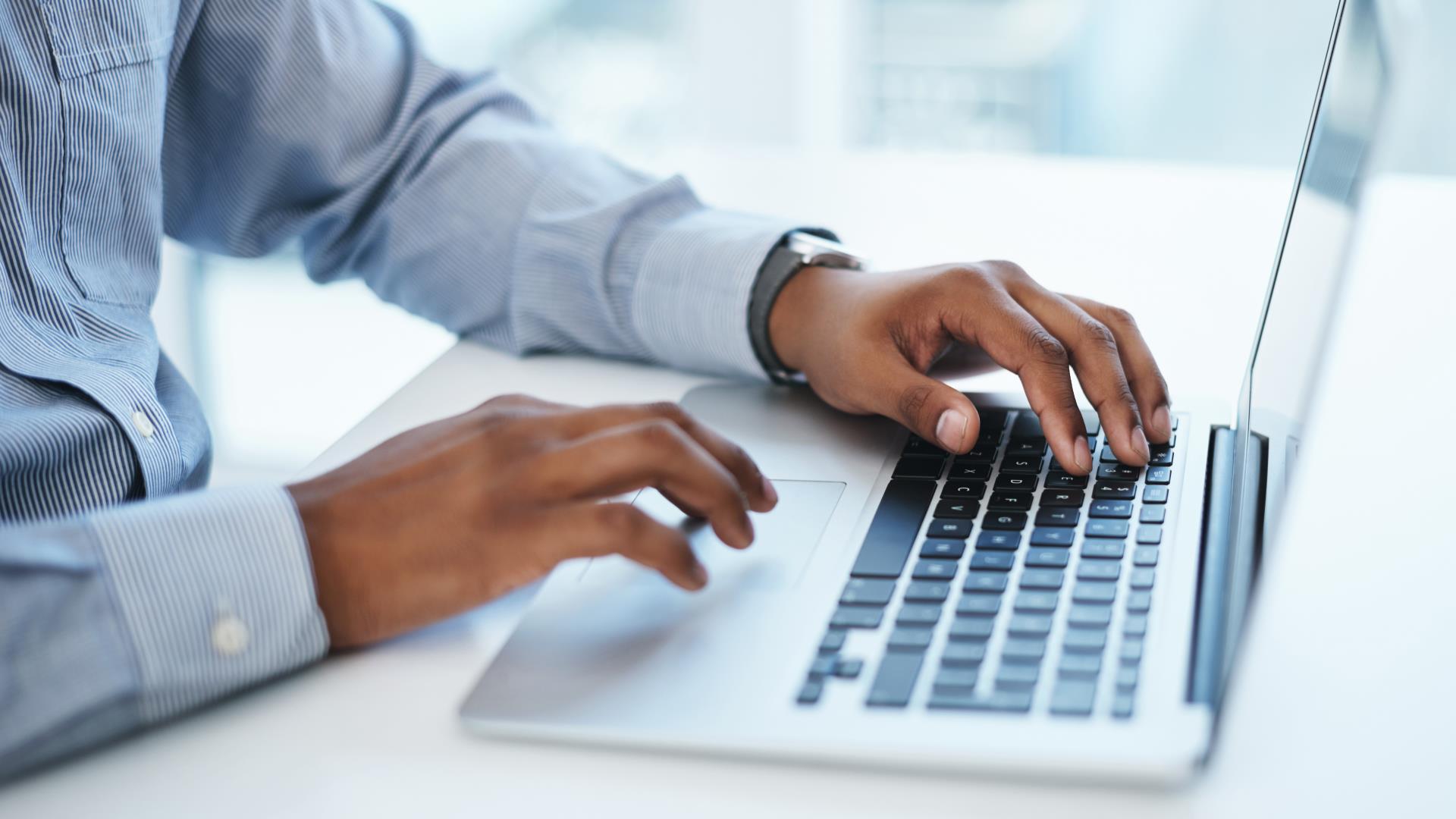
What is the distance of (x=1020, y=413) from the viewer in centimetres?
71

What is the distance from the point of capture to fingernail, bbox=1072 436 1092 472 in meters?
0.63

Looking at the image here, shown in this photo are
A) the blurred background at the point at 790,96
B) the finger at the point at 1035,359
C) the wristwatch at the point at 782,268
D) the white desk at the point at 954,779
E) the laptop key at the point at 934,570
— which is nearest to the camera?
the white desk at the point at 954,779

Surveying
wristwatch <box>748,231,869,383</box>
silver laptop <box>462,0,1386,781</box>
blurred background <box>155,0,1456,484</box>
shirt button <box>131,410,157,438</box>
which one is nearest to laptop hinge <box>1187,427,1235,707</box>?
silver laptop <box>462,0,1386,781</box>

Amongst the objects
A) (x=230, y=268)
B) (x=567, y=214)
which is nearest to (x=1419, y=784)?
(x=567, y=214)

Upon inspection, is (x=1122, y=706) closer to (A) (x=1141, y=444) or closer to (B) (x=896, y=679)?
(B) (x=896, y=679)

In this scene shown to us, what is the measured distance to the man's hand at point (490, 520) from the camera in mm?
523

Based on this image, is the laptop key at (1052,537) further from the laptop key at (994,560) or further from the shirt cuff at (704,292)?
the shirt cuff at (704,292)

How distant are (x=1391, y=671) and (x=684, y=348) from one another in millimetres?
452

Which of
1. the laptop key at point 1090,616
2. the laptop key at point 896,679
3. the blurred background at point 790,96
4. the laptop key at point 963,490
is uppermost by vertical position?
the laptop key at point 896,679

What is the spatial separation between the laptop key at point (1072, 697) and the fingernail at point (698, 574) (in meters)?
0.15

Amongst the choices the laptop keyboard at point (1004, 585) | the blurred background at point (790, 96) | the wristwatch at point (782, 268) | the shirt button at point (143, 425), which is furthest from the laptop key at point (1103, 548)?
the blurred background at point (790, 96)

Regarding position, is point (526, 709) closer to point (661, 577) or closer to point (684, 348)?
point (661, 577)

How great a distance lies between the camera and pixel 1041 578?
1.71 feet

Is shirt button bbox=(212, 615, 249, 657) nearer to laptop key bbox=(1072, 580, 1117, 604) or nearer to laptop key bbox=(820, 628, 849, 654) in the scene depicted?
laptop key bbox=(820, 628, 849, 654)
